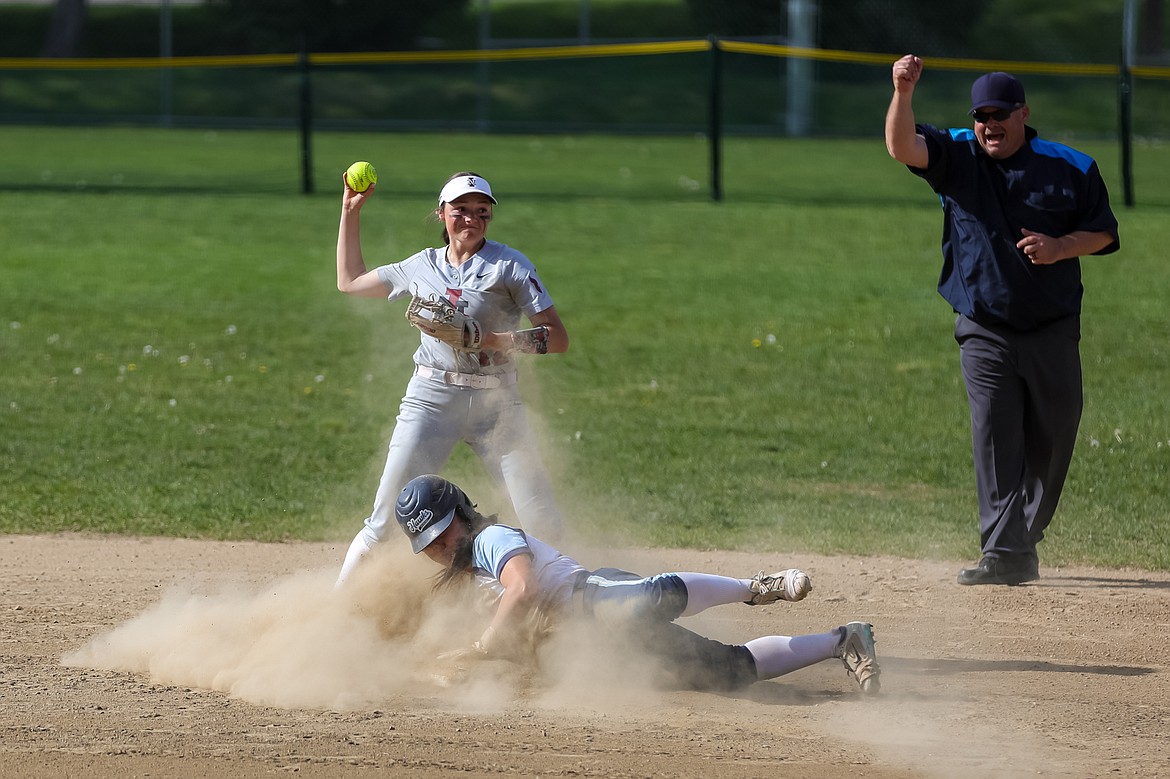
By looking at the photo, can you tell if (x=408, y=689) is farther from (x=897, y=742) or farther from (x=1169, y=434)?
(x=1169, y=434)

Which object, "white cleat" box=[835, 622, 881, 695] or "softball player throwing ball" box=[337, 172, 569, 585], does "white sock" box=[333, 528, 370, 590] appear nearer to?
"softball player throwing ball" box=[337, 172, 569, 585]

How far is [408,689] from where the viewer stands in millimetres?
5812

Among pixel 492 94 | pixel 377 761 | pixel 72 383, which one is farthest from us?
pixel 492 94

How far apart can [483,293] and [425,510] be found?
1.08m

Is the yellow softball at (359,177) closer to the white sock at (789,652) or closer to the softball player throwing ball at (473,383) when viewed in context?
the softball player throwing ball at (473,383)

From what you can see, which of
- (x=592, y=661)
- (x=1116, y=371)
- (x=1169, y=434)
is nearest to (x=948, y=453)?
(x=1169, y=434)

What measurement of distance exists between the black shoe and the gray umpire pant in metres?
0.04

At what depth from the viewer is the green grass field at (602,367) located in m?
8.98

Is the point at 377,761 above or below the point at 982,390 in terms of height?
below

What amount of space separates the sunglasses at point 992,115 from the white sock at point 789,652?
2652 mm

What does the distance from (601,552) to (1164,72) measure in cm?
1690

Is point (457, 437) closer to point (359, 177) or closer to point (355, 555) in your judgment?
point (355, 555)

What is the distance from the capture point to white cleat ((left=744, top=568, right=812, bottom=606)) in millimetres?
5695

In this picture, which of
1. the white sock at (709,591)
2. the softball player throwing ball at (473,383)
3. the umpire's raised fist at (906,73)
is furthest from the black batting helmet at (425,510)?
the umpire's raised fist at (906,73)
